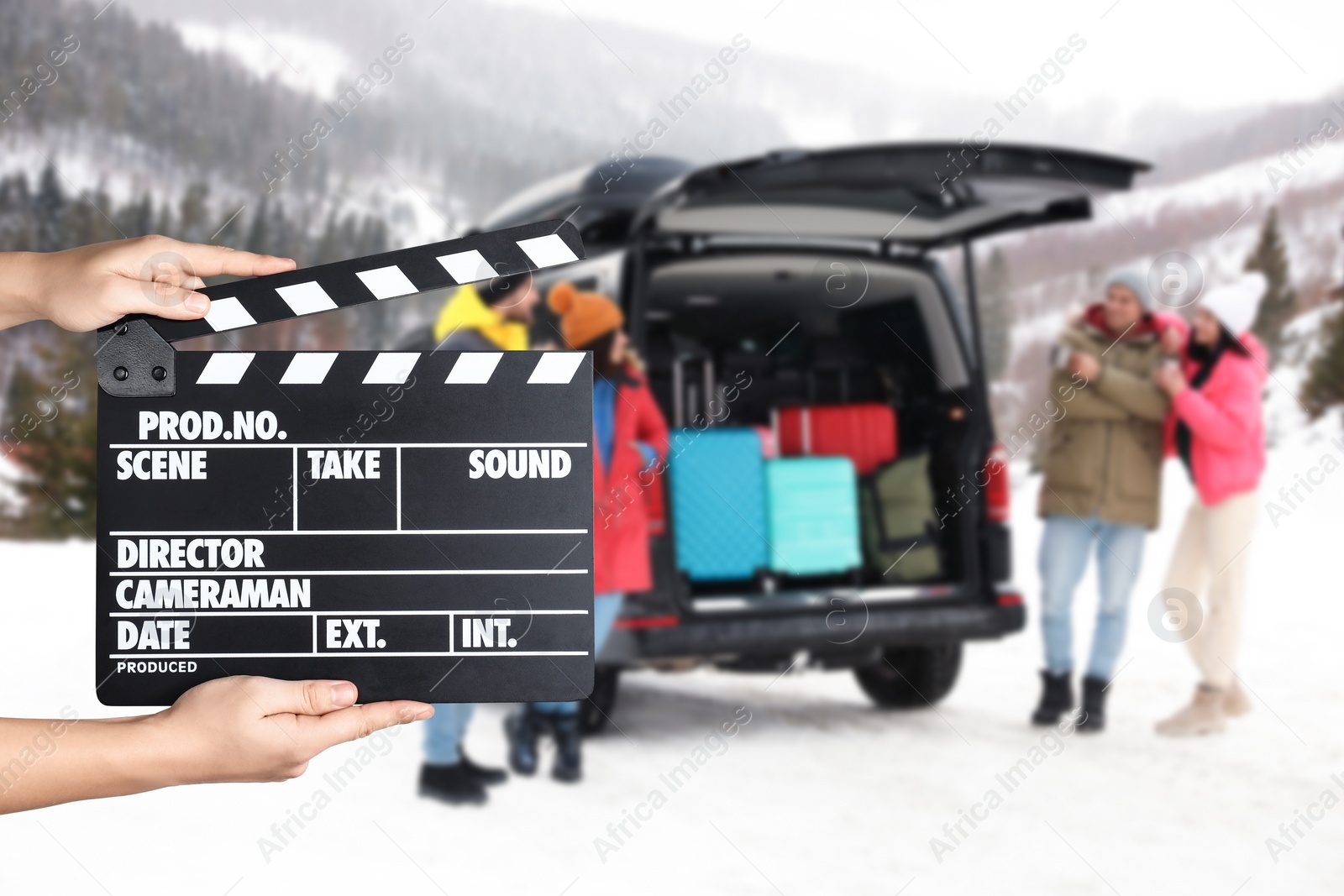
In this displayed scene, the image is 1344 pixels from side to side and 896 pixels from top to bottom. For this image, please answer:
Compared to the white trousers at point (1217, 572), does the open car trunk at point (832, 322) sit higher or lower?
higher

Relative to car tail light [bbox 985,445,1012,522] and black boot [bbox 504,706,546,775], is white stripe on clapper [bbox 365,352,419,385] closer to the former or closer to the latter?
black boot [bbox 504,706,546,775]

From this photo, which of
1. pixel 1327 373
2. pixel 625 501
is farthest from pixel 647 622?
pixel 1327 373

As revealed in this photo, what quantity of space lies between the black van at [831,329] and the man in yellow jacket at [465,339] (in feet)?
1.65

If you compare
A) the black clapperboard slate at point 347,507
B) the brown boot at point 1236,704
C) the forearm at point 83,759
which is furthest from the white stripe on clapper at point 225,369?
the brown boot at point 1236,704

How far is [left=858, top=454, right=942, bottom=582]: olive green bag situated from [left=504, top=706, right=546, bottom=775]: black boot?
1494mm

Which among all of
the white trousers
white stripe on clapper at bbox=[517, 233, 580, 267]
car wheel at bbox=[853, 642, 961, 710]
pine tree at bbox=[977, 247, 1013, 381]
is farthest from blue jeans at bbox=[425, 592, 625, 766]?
pine tree at bbox=[977, 247, 1013, 381]

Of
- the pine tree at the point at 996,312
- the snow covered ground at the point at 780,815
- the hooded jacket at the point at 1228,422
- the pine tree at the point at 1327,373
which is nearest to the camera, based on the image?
the snow covered ground at the point at 780,815

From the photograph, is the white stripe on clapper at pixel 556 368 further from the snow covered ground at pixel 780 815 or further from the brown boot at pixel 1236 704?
the brown boot at pixel 1236 704

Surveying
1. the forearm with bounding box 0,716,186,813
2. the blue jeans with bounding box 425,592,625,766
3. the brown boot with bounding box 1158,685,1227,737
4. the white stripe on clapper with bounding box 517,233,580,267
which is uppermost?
the white stripe on clapper with bounding box 517,233,580,267

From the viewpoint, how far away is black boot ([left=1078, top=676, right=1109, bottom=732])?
186 inches

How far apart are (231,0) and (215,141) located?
350cm

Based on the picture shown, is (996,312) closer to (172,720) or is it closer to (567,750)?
(567,750)

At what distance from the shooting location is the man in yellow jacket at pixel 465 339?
3.59m

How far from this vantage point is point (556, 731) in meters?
3.88
